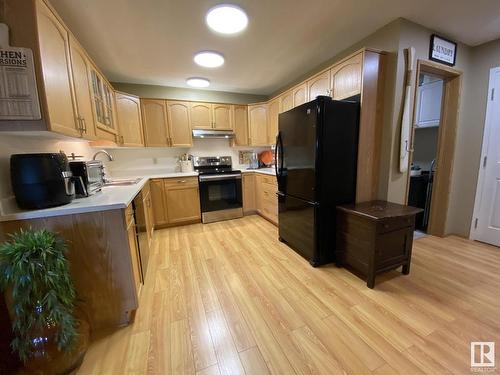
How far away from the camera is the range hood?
3.73 metres

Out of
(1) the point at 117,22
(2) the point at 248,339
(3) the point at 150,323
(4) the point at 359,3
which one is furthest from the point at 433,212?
(1) the point at 117,22

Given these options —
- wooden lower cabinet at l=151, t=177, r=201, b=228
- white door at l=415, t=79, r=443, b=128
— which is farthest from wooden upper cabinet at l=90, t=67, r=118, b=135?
white door at l=415, t=79, r=443, b=128

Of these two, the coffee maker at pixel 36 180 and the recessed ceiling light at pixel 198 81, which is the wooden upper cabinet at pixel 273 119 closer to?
the recessed ceiling light at pixel 198 81

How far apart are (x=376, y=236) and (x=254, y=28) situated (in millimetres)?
2278

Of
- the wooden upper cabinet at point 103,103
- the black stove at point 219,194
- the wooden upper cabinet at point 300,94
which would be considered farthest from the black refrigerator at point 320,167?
the wooden upper cabinet at point 103,103

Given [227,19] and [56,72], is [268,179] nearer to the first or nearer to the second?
[227,19]

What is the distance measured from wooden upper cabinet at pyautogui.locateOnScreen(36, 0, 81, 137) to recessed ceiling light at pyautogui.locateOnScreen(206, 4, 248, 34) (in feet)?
3.73

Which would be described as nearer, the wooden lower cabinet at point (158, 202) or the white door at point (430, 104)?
the white door at point (430, 104)

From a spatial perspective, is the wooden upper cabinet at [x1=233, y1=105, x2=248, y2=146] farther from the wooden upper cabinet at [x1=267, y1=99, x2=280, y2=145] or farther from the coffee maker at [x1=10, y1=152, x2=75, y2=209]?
the coffee maker at [x1=10, y1=152, x2=75, y2=209]

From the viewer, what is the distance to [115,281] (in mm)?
1450

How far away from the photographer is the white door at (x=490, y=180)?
237cm

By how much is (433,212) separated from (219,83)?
3.84 m

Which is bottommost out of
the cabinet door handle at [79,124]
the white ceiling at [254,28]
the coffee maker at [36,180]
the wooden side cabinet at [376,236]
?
the wooden side cabinet at [376,236]

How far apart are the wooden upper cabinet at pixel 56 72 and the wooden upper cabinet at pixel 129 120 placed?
5.42 feet
